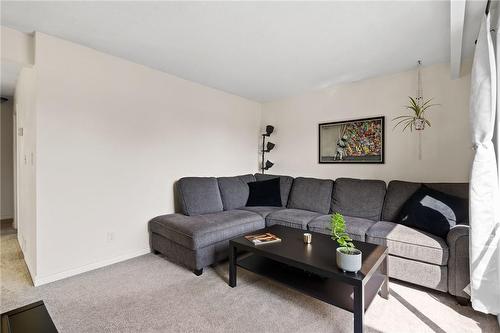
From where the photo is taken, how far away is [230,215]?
303cm

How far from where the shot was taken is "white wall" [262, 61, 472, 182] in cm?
282

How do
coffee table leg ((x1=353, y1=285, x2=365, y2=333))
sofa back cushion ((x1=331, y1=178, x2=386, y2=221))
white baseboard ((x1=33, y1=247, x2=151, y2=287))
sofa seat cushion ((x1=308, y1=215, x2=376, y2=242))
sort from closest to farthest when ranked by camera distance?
1. coffee table leg ((x1=353, y1=285, x2=365, y2=333))
2. white baseboard ((x1=33, y1=247, x2=151, y2=287))
3. sofa seat cushion ((x1=308, y1=215, x2=376, y2=242))
4. sofa back cushion ((x1=331, y1=178, x2=386, y2=221))

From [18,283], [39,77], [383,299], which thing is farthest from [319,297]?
[39,77]

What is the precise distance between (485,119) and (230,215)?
250cm

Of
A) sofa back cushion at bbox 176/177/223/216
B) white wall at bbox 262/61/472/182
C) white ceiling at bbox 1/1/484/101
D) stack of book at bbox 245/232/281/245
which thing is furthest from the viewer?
sofa back cushion at bbox 176/177/223/216

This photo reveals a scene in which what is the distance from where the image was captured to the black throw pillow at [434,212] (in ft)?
7.31

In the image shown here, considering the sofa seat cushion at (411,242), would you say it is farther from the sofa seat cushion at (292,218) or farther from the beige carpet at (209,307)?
the sofa seat cushion at (292,218)

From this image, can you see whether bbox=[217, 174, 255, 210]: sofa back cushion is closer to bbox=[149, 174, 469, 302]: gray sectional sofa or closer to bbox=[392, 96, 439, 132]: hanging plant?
bbox=[149, 174, 469, 302]: gray sectional sofa

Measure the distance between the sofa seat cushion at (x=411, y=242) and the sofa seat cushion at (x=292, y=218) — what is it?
27.5 inches

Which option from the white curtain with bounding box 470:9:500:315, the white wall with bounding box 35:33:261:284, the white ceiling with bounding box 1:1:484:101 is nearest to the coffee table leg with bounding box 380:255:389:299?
the white curtain with bounding box 470:9:500:315

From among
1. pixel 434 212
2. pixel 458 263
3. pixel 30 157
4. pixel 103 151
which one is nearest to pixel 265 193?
pixel 434 212

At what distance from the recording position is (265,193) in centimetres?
370

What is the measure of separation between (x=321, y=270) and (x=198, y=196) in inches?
77.8

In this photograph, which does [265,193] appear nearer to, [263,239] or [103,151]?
[263,239]
